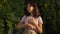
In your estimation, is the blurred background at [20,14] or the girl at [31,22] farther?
the blurred background at [20,14]

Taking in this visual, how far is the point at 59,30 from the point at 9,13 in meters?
1.27

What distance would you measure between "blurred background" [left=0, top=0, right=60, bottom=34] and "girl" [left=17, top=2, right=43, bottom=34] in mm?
1512

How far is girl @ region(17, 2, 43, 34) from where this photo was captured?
3.91m

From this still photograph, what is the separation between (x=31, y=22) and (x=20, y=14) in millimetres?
1818

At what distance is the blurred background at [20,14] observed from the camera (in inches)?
217

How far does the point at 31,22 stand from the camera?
396 centimetres

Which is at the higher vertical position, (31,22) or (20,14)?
(20,14)

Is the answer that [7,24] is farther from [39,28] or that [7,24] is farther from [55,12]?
[39,28]

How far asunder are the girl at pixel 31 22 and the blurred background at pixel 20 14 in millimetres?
1512

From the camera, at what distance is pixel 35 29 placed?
392 centimetres

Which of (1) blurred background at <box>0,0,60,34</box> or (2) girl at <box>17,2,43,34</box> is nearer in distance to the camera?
(2) girl at <box>17,2,43,34</box>

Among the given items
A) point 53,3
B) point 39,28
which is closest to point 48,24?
point 53,3

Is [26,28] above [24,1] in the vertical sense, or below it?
below

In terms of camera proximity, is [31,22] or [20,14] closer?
[31,22]
